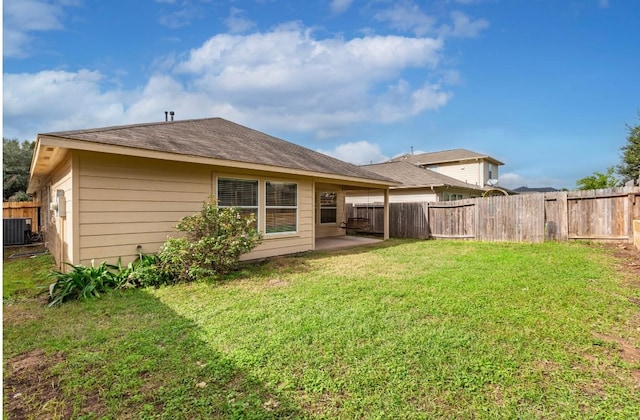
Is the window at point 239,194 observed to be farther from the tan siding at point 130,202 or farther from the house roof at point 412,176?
the house roof at point 412,176

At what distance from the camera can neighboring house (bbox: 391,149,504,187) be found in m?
23.4

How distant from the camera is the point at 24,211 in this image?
15055mm

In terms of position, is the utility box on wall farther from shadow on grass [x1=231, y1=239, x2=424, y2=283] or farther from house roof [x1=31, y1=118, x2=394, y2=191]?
shadow on grass [x1=231, y1=239, x2=424, y2=283]

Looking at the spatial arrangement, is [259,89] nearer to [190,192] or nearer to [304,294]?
[190,192]

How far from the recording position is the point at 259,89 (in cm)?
1262

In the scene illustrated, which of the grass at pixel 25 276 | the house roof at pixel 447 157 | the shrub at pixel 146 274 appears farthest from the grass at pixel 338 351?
the house roof at pixel 447 157

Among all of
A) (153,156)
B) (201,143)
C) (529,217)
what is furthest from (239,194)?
(529,217)

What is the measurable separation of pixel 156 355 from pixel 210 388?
33.5 inches

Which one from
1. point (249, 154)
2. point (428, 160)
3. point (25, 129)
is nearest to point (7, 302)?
point (249, 154)

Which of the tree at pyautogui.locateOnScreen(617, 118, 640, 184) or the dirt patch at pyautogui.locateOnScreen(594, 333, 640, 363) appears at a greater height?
the tree at pyautogui.locateOnScreen(617, 118, 640, 184)

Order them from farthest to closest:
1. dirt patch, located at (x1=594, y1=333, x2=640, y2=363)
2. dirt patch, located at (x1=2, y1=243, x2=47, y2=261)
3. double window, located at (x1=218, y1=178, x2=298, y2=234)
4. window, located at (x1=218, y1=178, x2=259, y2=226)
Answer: dirt patch, located at (x1=2, y1=243, x2=47, y2=261), double window, located at (x1=218, y1=178, x2=298, y2=234), window, located at (x1=218, y1=178, x2=259, y2=226), dirt patch, located at (x1=594, y1=333, x2=640, y2=363)

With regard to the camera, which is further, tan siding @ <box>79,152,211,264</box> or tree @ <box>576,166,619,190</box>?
tree @ <box>576,166,619,190</box>

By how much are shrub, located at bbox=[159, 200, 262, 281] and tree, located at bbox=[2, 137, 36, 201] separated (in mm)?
22755

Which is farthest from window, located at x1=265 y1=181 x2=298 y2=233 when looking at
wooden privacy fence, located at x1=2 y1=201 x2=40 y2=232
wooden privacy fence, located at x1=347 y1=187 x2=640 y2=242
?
wooden privacy fence, located at x1=2 y1=201 x2=40 y2=232
